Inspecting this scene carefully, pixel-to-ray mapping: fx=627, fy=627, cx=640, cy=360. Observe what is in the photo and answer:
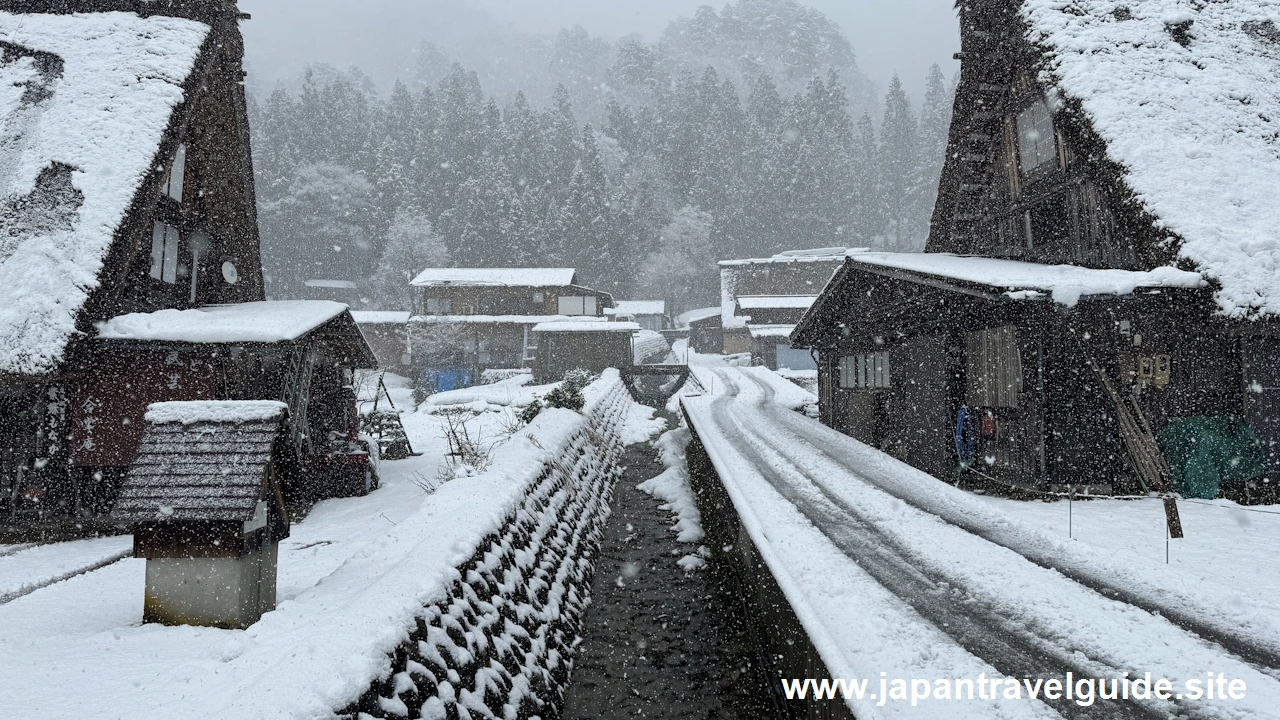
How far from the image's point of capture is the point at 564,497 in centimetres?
959

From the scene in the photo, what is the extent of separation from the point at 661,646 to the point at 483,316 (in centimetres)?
3646

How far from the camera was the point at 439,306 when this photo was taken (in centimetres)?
4188

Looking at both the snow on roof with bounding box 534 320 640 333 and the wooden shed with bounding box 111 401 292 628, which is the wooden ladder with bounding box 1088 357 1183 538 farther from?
the snow on roof with bounding box 534 320 640 333

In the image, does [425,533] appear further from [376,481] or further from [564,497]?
[376,481]

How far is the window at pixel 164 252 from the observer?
12484 mm

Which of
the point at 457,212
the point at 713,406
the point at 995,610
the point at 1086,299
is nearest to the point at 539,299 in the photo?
the point at 457,212

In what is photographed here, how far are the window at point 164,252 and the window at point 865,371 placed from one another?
1604 centimetres

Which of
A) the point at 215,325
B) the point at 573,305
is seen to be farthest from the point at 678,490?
the point at 573,305

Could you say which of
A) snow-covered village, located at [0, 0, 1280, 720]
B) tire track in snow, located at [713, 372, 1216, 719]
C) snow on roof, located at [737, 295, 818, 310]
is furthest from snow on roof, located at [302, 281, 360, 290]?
tire track in snow, located at [713, 372, 1216, 719]

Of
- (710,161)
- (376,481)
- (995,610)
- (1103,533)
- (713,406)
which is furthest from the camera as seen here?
(710,161)

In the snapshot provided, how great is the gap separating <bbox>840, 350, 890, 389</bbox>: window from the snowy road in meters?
6.33

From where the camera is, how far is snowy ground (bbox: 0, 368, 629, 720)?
308 cm

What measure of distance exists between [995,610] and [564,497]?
5961mm

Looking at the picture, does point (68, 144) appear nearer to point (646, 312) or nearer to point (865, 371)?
point (865, 371)
